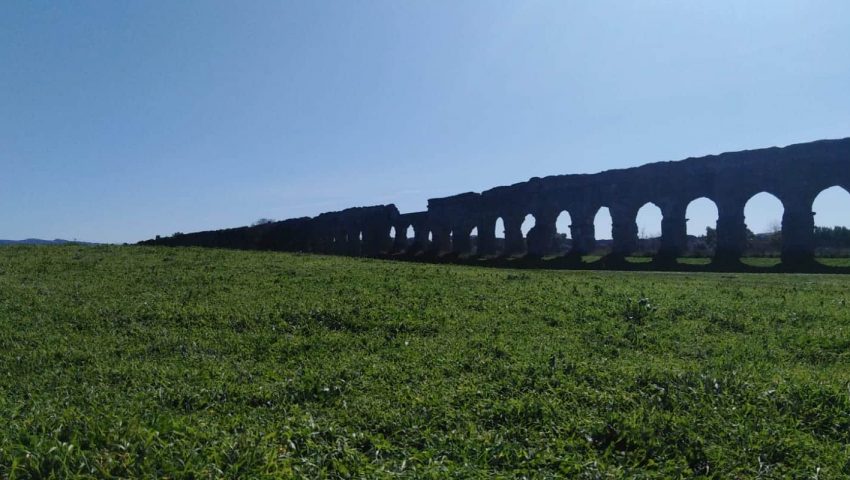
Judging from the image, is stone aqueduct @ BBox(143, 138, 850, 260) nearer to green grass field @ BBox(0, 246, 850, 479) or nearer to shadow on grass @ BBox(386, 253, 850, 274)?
shadow on grass @ BBox(386, 253, 850, 274)

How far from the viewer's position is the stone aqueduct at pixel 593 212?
22750 millimetres

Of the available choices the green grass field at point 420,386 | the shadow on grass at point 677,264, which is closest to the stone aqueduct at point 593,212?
the shadow on grass at point 677,264

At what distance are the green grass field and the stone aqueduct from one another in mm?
17236

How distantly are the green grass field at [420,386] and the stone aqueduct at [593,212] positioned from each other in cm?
1724

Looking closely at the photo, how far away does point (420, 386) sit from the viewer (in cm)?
416

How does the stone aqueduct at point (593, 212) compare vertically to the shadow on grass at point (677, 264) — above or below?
above

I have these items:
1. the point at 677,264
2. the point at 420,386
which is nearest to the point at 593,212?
the point at 677,264

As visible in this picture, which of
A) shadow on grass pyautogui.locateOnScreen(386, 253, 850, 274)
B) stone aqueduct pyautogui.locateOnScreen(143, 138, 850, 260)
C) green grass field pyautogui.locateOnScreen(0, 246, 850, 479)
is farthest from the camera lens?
stone aqueduct pyautogui.locateOnScreen(143, 138, 850, 260)

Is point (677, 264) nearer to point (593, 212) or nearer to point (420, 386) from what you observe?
point (593, 212)

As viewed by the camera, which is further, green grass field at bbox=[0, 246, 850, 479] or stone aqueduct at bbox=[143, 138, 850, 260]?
stone aqueduct at bbox=[143, 138, 850, 260]

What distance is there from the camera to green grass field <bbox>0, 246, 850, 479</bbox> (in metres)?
3.01

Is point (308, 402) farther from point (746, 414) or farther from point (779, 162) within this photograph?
point (779, 162)

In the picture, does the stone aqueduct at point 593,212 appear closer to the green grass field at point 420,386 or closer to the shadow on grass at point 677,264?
the shadow on grass at point 677,264

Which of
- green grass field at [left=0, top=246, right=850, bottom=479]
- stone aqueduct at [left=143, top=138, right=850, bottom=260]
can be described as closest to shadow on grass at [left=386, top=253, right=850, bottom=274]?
stone aqueduct at [left=143, top=138, right=850, bottom=260]
